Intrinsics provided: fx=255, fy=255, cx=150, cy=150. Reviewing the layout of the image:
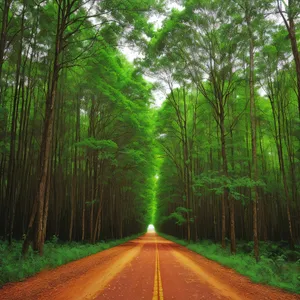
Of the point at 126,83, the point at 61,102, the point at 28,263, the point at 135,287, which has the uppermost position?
the point at 126,83

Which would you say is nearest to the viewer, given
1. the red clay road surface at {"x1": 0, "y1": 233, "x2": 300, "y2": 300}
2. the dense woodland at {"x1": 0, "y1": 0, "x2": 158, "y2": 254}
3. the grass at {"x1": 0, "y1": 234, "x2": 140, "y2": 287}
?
the red clay road surface at {"x1": 0, "y1": 233, "x2": 300, "y2": 300}

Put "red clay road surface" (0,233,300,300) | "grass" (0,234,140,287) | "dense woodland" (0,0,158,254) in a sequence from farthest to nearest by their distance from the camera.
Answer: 1. "dense woodland" (0,0,158,254)
2. "grass" (0,234,140,287)
3. "red clay road surface" (0,233,300,300)

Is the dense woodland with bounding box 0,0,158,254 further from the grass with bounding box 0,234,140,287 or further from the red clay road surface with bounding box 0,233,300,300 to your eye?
the red clay road surface with bounding box 0,233,300,300

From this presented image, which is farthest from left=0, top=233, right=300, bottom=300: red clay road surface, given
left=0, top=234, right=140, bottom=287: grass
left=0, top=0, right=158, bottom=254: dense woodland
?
left=0, top=0, right=158, bottom=254: dense woodland

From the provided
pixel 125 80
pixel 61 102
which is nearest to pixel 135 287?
pixel 61 102

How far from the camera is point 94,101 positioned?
18797 millimetres

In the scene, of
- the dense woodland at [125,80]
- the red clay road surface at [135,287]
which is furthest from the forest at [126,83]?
the red clay road surface at [135,287]

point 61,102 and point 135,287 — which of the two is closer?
point 135,287

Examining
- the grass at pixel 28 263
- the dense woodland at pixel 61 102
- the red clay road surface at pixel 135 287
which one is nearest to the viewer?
the red clay road surface at pixel 135 287

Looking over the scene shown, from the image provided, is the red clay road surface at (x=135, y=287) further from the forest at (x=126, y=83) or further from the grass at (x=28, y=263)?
the forest at (x=126, y=83)

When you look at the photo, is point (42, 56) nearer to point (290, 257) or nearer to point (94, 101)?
point (94, 101)

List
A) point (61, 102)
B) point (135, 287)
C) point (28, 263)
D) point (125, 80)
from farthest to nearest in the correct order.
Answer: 1. point (125, 80)
2. point (61, 102)
3. point (28, 263)
4. point (135, 287)

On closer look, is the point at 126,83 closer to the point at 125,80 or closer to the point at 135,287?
the point at 125,80

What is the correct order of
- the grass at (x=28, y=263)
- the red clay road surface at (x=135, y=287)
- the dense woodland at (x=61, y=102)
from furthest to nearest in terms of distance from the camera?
the dense woodland at (x=61, y=102)
the grass at (x=28, y=263)
the red clay road surface at (x=135, y=287)
